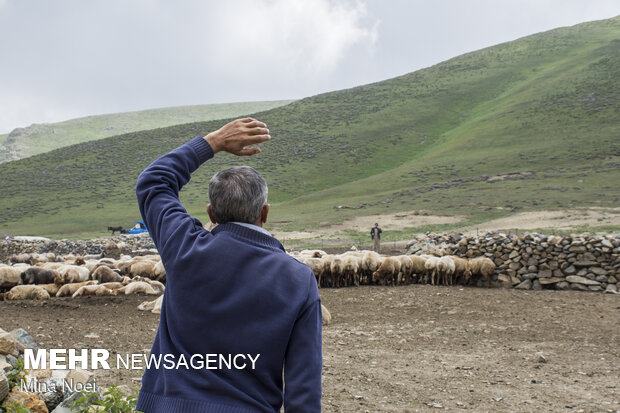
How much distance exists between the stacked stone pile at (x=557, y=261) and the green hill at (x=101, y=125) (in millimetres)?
117558

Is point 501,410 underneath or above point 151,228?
underneath

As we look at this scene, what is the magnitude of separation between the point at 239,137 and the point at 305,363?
0.87 meters

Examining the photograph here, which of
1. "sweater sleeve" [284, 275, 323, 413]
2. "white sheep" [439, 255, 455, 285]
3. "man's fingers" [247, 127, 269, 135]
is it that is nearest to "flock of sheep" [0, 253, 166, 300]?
"white sheep" [439, 255, 455, 285]

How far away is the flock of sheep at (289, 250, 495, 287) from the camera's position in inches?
454

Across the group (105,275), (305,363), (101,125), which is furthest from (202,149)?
(101,125)

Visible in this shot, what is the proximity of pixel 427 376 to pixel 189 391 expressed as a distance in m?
4.17

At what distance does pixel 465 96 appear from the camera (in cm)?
7506

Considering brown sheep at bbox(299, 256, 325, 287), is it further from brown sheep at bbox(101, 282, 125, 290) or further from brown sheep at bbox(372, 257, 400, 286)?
brown sheep at bbox(101, 282, 125, 290)

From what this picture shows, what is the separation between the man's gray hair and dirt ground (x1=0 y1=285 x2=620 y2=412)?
306cm

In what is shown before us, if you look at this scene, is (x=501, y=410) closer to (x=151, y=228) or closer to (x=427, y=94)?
(x=151, y=228)

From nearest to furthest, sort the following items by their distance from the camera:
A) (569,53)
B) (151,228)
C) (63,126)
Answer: (151,228)
(569,53)
(63,126)

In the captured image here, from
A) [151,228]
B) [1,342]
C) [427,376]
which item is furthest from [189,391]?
[427,376]

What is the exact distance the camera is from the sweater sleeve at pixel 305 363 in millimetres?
1818

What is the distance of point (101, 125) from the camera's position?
149125 millimetres
